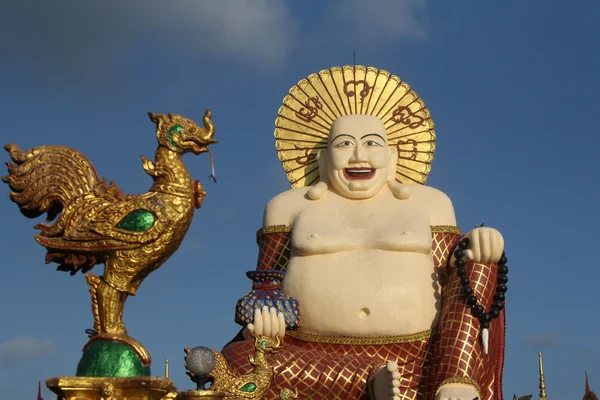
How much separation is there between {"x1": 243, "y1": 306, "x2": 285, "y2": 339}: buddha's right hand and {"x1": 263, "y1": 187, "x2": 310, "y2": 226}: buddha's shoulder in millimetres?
1649

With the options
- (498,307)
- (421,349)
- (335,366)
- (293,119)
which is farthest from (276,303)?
(293,119)

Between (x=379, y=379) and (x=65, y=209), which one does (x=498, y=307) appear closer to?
(x=379, y=379)

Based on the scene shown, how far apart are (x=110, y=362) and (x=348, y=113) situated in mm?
7046

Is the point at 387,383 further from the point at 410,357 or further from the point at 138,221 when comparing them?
the point at 138,221

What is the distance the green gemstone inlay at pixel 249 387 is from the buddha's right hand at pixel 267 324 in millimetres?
1272

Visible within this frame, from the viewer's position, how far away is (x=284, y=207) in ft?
35.6

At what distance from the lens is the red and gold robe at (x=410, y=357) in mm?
9008

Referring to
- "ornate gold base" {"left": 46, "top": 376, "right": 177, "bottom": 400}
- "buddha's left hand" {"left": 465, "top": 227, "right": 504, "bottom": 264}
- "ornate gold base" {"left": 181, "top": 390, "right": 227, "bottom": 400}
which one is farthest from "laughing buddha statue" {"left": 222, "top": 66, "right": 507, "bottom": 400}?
"ornate gold base" {"left": 46, "top": 376, "right": 177, "bottom": 400}

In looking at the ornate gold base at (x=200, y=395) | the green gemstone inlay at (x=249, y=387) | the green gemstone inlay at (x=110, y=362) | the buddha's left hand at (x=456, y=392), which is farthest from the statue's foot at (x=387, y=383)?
the green gemstone inlay at (x=110, y=362)

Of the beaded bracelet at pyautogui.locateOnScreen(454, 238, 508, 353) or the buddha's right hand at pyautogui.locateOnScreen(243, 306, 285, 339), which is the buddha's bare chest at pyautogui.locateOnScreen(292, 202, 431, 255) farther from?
the buddha's right hand at pyautogui.locateOnScreen(243, 306, 285, 339)

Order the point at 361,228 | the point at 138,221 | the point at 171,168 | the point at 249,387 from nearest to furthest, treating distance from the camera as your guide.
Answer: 1. the point at 138,221
2. the point at 171,168
3. the point at 249,387
4. the point at 361,228

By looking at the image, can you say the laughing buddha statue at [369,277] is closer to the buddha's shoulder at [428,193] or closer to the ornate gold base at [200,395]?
the buddha's shoulder at [428,193]

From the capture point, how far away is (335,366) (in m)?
9.12

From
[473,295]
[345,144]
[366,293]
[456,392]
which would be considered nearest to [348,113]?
[345,144]
